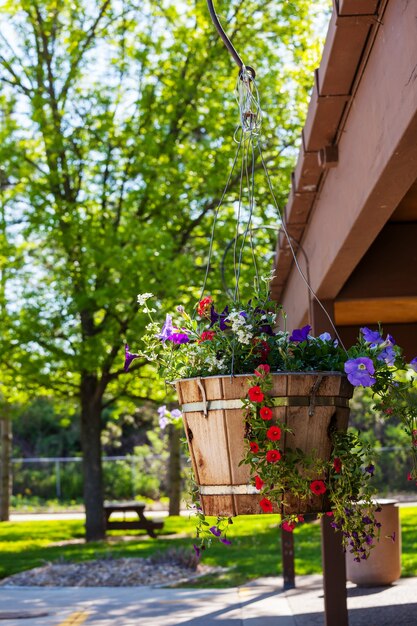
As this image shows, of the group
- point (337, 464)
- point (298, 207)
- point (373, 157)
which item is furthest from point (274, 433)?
point (298, 207)

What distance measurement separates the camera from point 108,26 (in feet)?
55.9

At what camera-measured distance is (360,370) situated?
3.11m

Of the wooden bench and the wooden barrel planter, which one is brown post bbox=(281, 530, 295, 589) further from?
the wooden bench

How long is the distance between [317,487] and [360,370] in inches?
16.7

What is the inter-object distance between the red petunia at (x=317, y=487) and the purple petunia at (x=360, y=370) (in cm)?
36

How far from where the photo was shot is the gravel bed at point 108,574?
10758 mm

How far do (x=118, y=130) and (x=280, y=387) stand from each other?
544 inches

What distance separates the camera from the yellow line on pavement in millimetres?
7601

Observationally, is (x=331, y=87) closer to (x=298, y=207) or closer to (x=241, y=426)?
(x=241, y=426)

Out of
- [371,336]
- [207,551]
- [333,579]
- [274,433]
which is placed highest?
[371,336]

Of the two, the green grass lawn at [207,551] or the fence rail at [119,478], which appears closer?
the green grass lawn at [207,551]

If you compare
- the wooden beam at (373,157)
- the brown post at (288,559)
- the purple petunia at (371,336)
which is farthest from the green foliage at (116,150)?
the purple petunia at (371,336)

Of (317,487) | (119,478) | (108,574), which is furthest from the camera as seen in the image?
(119,478)

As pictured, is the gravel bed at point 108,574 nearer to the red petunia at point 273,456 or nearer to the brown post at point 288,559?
the brown post at point 288,559
